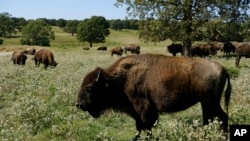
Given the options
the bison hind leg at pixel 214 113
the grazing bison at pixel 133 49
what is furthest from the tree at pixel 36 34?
the bison hind leg at pixel 214 113

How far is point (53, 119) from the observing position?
1095cm

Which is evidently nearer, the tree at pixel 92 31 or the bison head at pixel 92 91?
the bison head at pixel 92 91

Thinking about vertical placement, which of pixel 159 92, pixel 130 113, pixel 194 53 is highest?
pixel 159 92

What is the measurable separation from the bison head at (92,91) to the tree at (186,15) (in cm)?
2723

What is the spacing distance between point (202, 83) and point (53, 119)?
14.5ft

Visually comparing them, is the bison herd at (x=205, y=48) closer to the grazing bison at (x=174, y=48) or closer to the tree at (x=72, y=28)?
the grazing bison at (x=174, y=48)

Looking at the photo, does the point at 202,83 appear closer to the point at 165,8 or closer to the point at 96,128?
the point at 96,128

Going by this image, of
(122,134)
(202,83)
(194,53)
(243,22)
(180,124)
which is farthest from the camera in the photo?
(194,53)

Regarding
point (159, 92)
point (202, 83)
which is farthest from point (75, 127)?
point (202, 83)

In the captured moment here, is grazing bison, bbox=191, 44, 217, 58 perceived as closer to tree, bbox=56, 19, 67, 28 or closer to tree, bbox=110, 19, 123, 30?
tree, bbox=110, 19, 123, 30

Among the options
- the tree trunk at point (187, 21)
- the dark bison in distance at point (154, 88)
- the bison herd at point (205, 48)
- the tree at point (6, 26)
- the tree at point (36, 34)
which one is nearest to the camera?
the dark bison in distance at point (154, 88)

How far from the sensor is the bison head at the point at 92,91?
31.6 ft

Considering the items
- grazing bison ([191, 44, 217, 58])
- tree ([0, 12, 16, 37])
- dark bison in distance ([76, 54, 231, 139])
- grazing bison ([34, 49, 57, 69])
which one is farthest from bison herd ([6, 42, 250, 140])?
tree ([0, 12, 16, 37])


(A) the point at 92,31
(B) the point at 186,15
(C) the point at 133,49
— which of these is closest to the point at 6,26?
(A) the point at 92,31
